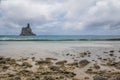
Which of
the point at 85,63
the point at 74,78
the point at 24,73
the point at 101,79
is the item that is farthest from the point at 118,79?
the point at 85,63

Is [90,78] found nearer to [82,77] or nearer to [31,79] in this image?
[82,77]

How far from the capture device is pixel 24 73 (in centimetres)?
1513

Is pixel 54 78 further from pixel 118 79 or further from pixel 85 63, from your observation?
pixel 85 63

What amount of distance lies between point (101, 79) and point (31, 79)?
4549 mm

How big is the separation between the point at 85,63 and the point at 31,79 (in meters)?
8.63

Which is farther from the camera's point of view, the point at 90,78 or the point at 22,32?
the point at 22,32

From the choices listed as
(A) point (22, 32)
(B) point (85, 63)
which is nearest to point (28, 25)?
(A) point (22, 32)

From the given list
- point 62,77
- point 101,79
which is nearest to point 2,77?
point 62,77

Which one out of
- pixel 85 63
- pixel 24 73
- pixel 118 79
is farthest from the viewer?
pixel 85 63

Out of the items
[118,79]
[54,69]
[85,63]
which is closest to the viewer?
[118,79]

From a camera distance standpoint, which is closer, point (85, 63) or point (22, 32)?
point (85, 63)

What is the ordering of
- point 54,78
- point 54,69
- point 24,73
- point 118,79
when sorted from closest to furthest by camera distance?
1. point 118,79
2. point 54,78
3. point 24,73
4. point 54,69

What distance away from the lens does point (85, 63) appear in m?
20.5

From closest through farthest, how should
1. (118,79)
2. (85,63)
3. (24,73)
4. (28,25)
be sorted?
1. (118,79)
2. (24,73)
3. (85,63)
4. (28,25)
